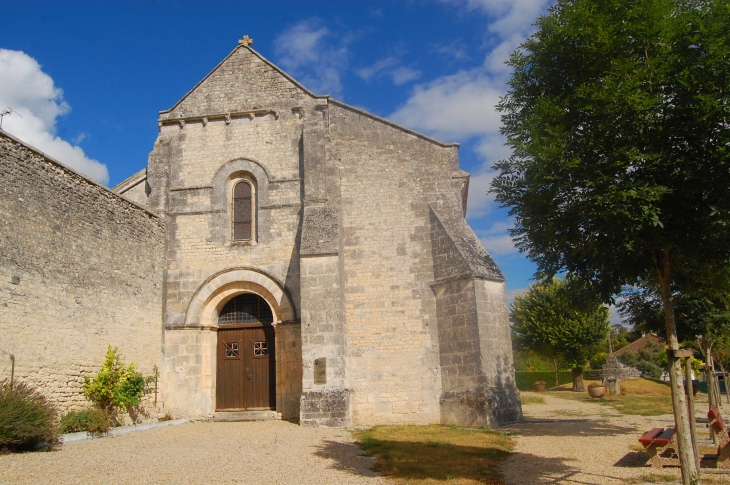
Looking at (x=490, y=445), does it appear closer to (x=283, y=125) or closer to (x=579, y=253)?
(x=579, y=253)

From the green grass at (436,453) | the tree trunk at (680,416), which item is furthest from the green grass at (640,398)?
the tree trunk at (680,416)

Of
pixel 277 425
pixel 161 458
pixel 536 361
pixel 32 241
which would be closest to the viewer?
pixel 161 458

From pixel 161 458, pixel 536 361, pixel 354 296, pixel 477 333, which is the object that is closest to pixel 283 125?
pixel 354 296

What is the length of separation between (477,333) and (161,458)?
22.6ft

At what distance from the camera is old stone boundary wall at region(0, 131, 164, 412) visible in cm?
995

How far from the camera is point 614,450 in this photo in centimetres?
840

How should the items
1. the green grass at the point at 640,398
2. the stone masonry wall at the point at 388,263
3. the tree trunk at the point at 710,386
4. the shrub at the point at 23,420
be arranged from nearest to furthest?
the shrub at the point at 23,420
the tree trunk at the point at 710,386
the stone masonry wall at the point at 388,263
the green grass at the point at 640,398

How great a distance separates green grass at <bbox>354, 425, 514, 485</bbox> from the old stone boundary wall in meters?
5.55

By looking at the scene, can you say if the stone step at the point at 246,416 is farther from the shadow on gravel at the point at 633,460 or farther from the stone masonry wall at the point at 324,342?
the shadow on gravel at the point at 633,460

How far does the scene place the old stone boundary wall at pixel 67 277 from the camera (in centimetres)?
995

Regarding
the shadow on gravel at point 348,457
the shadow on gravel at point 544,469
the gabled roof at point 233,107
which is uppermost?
the gabled roof at point 233,107

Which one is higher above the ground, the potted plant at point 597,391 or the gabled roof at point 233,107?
the gabled roof at point 233,107

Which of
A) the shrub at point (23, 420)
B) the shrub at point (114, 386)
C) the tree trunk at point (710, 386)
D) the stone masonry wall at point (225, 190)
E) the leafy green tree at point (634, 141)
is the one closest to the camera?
the leafy green tree at point (634, 141)

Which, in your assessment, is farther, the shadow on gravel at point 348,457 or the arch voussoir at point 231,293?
the arch voussoir at point 231,293
